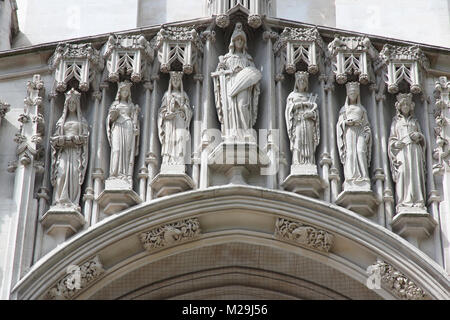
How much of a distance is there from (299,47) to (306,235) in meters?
2.73

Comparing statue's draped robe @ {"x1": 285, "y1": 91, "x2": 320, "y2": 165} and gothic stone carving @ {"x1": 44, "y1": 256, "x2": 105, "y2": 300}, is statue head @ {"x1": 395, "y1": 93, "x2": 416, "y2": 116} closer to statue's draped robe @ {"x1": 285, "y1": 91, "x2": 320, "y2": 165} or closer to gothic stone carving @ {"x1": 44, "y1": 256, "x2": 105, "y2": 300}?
statue's draped robe @ {"x1": 285, "y1": 91, "x2": 320, "y2": 165}

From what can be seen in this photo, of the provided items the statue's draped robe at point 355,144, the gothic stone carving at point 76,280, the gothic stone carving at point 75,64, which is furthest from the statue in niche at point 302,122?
the gothic stone carving at point 76,280

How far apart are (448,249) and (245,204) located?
2.64m

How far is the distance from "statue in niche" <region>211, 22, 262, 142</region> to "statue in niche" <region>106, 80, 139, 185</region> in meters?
1.15

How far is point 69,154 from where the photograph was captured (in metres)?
17.8

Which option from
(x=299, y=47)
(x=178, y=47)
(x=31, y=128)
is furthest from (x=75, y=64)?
(x=299, y=47)

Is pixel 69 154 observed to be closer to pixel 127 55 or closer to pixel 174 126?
pixel 174 126

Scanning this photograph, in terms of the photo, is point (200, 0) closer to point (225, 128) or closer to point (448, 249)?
point (225, 128)

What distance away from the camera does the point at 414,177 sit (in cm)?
1753

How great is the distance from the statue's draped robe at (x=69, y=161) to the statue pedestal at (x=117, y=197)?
356 millimetres

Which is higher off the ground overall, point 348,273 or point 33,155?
point 33,155

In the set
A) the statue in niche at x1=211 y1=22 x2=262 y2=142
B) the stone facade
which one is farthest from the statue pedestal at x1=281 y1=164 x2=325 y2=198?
the statue in niche at x1=211 y1=22 x2=262 y2=142

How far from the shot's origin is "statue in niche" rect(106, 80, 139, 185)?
1762cm
